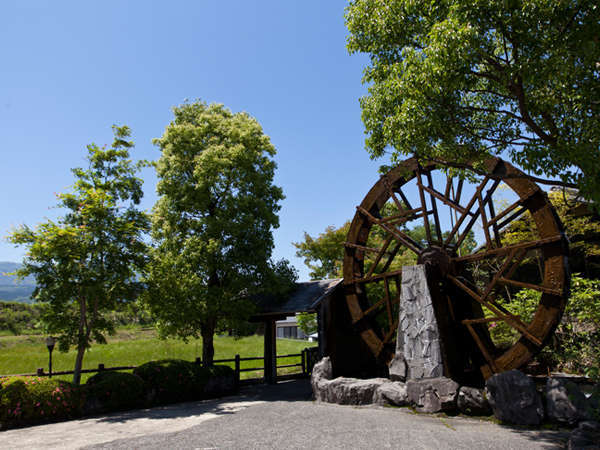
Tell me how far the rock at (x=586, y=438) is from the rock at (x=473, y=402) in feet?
6.43

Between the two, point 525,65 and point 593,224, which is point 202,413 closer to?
point 525,65

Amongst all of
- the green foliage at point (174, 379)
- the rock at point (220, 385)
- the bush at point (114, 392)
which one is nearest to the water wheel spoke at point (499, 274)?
the rock at point (220, 385)

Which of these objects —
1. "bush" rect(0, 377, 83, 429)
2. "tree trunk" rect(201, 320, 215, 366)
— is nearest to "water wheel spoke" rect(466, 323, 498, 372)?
"tree trunk" rect(201, 320, 215, 366)

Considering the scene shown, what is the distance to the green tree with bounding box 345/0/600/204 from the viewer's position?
5023mm

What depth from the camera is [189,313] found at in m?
11.1

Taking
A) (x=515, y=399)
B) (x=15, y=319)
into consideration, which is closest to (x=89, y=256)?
(x=515, y=399)

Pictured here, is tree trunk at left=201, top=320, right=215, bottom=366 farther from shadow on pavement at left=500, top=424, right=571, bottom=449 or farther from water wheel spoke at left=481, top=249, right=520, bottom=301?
shadow on pavement at left=500, top=424, right=571, bottom=449

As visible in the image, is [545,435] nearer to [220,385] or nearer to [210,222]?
[220,385]

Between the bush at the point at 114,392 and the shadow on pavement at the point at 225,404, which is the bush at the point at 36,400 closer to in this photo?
the bush at the point at 114,392

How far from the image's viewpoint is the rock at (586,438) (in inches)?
174

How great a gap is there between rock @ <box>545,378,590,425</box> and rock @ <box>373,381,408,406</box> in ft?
8.29

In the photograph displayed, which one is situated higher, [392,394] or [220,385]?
[392,394]

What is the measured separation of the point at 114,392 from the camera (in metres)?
9.09

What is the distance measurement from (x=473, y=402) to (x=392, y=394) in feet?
5.28
